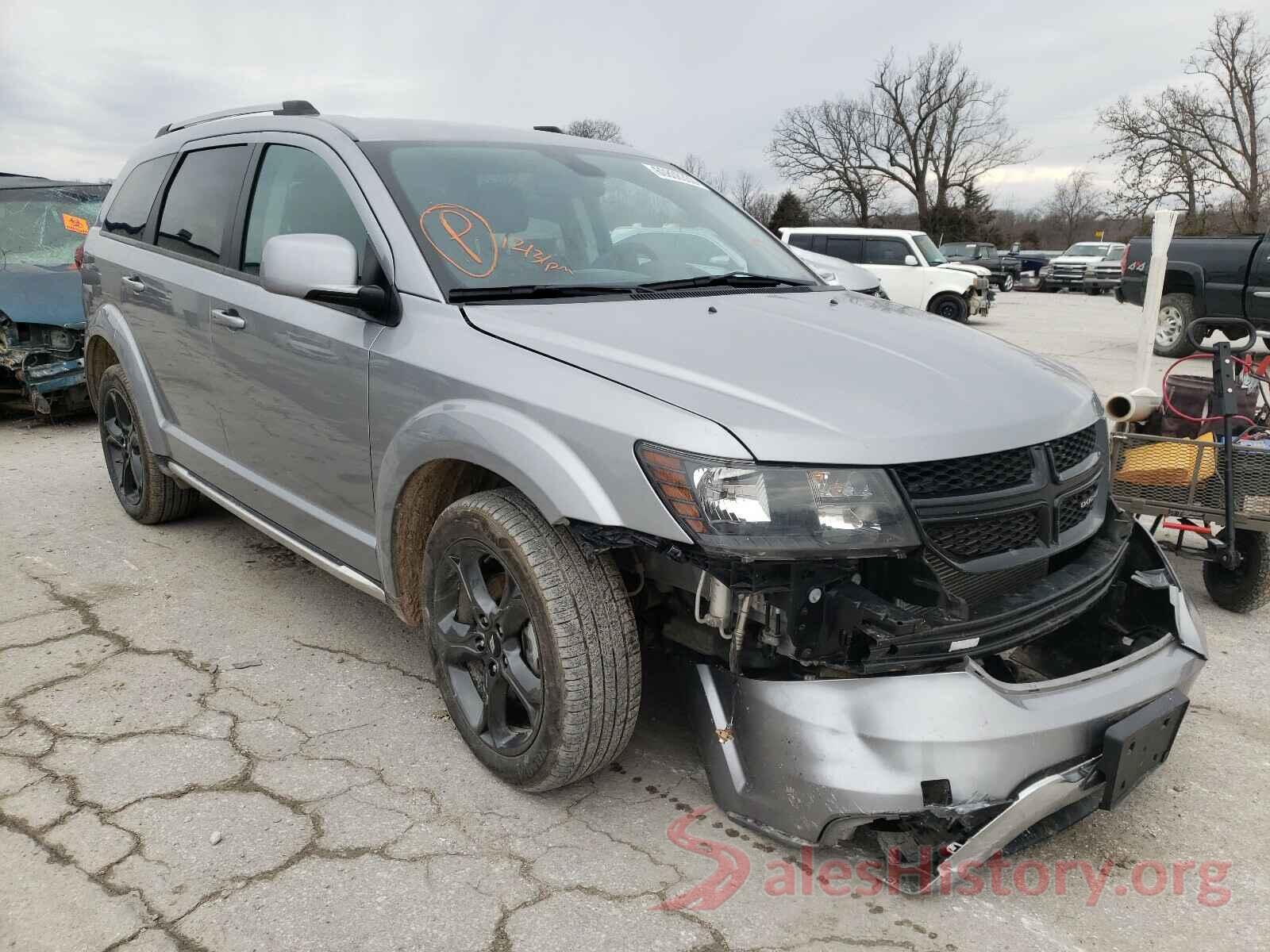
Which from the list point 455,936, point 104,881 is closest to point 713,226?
point 455,936

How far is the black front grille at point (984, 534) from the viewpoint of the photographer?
7.03 ft

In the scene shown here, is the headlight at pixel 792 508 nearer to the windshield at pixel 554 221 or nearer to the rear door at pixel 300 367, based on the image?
the windshield at pixel 554 221

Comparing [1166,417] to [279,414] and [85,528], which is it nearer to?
[279,414]

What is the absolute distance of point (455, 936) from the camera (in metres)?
2.15

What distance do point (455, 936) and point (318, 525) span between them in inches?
60.7

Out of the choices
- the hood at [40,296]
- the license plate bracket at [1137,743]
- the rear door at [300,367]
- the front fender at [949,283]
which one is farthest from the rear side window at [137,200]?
the front fender at [949,283]

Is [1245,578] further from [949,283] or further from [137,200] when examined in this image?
[949,283]

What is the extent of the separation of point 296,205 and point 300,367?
0.59 metres

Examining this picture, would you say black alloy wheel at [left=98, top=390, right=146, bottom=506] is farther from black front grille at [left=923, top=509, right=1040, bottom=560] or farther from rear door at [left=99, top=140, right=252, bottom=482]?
black front grille at [left=923, top=509, right=1040, bottom=560]

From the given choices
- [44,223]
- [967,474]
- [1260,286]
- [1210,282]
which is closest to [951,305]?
[1210,282]

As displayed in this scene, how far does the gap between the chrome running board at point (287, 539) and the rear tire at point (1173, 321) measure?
12271mm

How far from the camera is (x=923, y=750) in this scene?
6.77 feet

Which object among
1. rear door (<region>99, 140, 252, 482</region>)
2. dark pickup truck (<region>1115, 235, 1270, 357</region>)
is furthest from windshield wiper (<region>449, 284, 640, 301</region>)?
dark pickup truck (<region>1115, 235, 1270, 357</region>)

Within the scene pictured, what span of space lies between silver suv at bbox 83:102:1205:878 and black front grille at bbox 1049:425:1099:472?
1 cm
